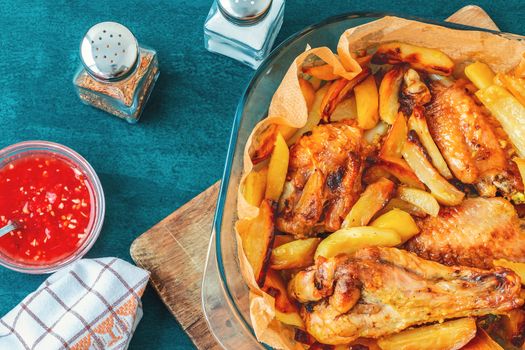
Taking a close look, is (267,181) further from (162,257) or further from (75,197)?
(75,197)

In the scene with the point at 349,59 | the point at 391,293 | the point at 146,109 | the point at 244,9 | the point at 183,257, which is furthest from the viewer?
the point at 146,109

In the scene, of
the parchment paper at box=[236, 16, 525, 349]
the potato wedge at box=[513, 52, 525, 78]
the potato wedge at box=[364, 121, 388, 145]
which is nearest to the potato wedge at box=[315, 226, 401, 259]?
the parchment paper at box=[236, 16, 525, 349]

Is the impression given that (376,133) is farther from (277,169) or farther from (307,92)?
(277,169)

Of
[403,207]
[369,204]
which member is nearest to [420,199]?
[403,207]

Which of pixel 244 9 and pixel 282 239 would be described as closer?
pixel 282 239

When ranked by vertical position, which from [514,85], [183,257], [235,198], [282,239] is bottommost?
[183,257]

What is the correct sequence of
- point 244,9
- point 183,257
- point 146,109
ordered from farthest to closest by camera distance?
1. point 146,109
2. point 183,257
3. point 244,9
